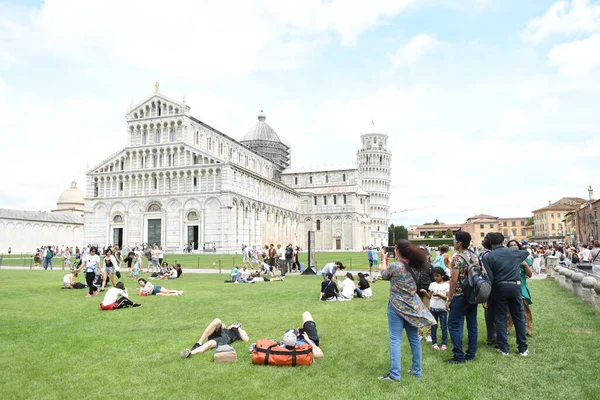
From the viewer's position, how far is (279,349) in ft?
25.2

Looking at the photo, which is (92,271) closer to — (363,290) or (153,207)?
(363,290)

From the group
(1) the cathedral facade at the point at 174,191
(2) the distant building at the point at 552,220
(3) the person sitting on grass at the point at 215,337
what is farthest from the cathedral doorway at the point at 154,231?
(2) the distant building at the point at 552,220

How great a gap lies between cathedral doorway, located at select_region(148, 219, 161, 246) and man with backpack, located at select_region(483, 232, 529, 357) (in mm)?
57595

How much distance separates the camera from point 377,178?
115500 millimetres

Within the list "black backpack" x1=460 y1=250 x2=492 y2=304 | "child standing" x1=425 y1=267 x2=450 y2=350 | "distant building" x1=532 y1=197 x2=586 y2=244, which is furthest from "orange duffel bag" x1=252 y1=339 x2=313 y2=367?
"distant building" x1=532 y1=197 x2=586 y2=244

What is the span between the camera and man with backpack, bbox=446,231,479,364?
7.58 meters

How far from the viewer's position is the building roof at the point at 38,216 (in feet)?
230

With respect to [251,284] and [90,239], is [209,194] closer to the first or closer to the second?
[90,239]

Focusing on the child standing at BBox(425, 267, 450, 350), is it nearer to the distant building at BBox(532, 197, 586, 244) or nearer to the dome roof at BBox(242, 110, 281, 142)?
the dome roof at BBox(242, 110, 281, 142)

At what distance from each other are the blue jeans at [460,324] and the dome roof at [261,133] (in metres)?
89.3

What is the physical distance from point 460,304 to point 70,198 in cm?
10266

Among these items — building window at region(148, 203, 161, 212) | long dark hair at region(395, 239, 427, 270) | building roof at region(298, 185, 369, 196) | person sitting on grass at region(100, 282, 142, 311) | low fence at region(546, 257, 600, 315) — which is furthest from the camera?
building roof at region(298, 185, 369, 196)

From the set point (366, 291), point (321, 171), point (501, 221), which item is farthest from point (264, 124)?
point (501, 221)

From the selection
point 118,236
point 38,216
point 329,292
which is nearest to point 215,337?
point 329,292
